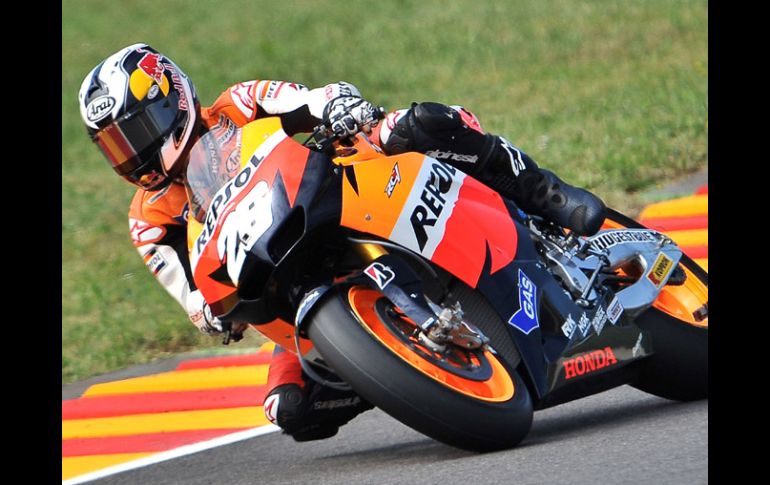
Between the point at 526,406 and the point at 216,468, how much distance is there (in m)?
1.45

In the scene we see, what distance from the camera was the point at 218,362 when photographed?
7.15 metres

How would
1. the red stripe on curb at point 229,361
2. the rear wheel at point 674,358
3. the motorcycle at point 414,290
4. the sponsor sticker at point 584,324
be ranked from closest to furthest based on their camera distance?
the motorcycle at point 414,290, the sponsor sticker at point 584,324, the rear wheel at point 674,358, the red stripe on curb at point 229,361

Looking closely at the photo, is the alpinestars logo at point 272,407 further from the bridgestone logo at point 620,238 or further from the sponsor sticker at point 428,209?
the bridgestone logo at point 620,238

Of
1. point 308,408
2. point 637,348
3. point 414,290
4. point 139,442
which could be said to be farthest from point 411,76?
point 414,290

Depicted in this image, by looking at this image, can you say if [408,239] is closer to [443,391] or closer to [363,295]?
[363,295]

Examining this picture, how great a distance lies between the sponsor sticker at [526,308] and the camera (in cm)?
455

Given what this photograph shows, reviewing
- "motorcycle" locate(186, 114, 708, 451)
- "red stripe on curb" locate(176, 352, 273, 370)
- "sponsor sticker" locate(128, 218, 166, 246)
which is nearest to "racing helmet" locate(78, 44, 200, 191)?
"motorcycle" locate(186, 114, 708, 451)

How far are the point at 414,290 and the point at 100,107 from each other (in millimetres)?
1254

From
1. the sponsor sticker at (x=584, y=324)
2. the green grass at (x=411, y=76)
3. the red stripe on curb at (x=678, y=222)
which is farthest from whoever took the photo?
the green grass at (x=411, y=76)

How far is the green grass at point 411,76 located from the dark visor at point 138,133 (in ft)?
10.1

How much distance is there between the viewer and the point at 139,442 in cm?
603

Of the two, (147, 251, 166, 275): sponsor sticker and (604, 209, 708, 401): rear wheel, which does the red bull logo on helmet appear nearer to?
(147, 251, 166, 275): sponsor sticker

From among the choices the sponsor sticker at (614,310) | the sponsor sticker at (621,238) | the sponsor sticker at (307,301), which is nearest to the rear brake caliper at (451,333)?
the sponsor sticker at (307,301)
